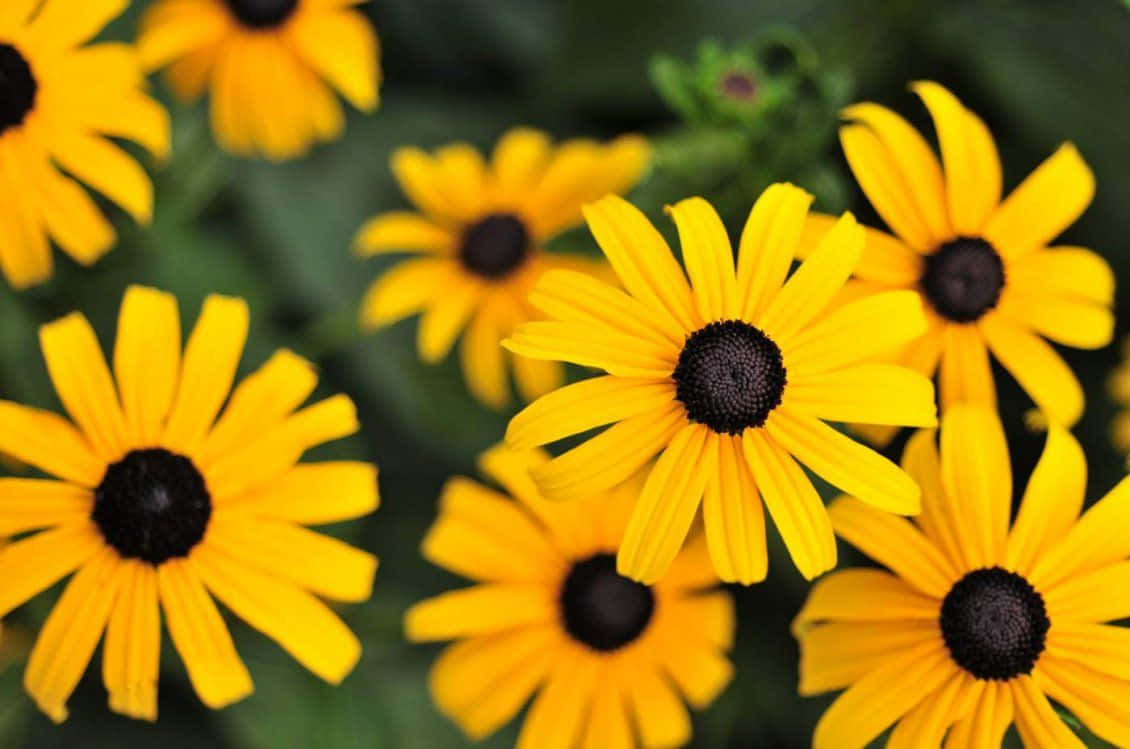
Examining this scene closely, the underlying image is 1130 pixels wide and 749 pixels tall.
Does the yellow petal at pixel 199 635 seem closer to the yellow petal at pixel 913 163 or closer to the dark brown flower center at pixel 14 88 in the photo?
the dark brown flower center at pixel 14 88

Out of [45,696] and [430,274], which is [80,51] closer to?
[430,274]

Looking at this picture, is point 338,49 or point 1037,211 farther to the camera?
point 338,49

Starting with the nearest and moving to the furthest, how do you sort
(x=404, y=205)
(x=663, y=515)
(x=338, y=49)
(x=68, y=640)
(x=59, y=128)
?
1. (x=663, y=515)
2. (x=68, y=640)
3. (x=59, y=128)
4. (x=338, y=49)
5. (x=404, y=205)

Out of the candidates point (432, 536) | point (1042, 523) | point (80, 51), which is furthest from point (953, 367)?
point (80, 51)

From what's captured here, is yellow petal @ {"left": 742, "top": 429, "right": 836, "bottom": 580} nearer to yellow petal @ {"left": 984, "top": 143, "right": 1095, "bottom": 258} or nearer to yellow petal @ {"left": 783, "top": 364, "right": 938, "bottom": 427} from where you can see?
yellow petal @ {"left": 783, "top": 364, "right": 938, "bottom": 427}

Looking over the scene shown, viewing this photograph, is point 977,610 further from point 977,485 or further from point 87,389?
point 87,389

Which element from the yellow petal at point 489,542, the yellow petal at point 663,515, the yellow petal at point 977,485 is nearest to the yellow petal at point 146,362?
the yellow petal at point 489,542

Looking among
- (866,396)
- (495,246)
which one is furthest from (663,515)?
(495,246)
